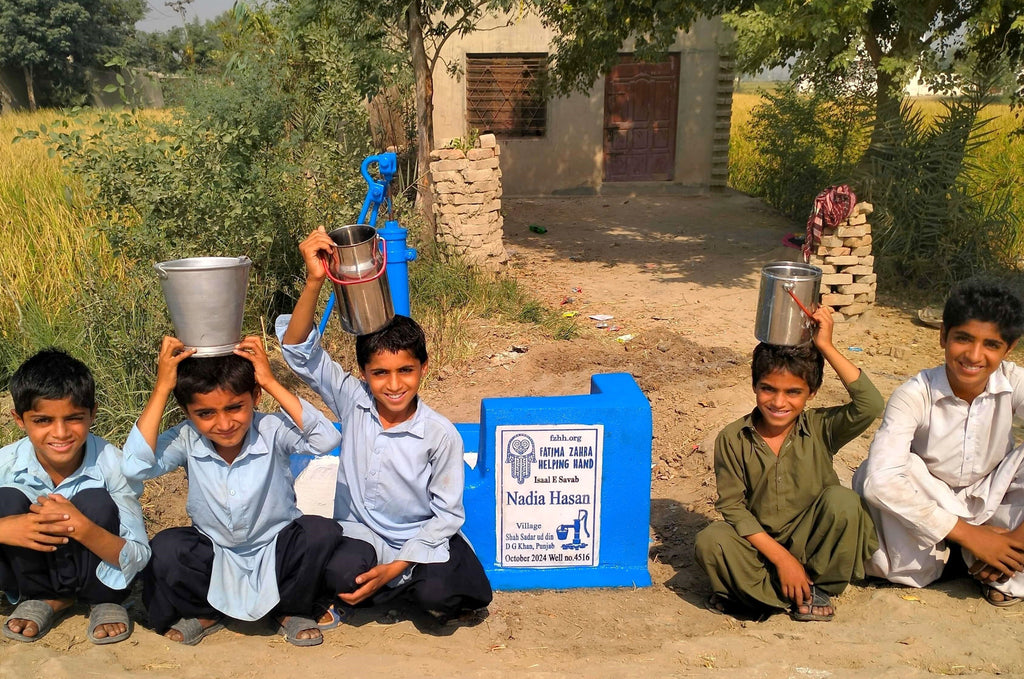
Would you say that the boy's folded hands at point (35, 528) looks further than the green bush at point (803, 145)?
No

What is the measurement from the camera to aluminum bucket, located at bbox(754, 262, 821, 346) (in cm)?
289

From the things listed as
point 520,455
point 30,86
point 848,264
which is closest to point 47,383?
point 520,455

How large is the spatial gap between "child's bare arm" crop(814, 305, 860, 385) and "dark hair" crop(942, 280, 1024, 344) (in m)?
0.41

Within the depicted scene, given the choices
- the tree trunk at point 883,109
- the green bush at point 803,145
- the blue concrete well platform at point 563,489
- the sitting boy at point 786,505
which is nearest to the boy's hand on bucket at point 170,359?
the blue concrete well platform at point 563,489

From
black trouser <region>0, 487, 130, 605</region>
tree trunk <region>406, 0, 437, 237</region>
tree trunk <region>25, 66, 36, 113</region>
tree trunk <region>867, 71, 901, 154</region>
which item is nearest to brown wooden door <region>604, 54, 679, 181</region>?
tree trunk <region>406, 0, 437, 237</region>

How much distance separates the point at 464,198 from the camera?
→ 7895 millimetres

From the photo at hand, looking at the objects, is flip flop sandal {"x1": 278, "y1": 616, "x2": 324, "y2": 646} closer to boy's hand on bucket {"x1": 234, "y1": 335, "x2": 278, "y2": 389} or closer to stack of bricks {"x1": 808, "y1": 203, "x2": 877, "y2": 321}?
boy's hand on bucket {"x1": 234, "y1": 335, "x2": 278, "y2": 389}

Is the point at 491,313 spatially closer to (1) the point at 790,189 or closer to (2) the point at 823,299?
(2) the point at 823,299

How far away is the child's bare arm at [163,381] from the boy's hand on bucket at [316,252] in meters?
0.42

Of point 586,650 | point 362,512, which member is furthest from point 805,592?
point 362,512

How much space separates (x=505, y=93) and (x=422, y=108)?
4.66 m

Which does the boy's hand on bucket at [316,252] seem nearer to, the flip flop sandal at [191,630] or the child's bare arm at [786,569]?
the flip flop sandal at [191,630]

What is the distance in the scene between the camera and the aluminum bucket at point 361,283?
2762 mm

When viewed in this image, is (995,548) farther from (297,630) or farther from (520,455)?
(297,630)
